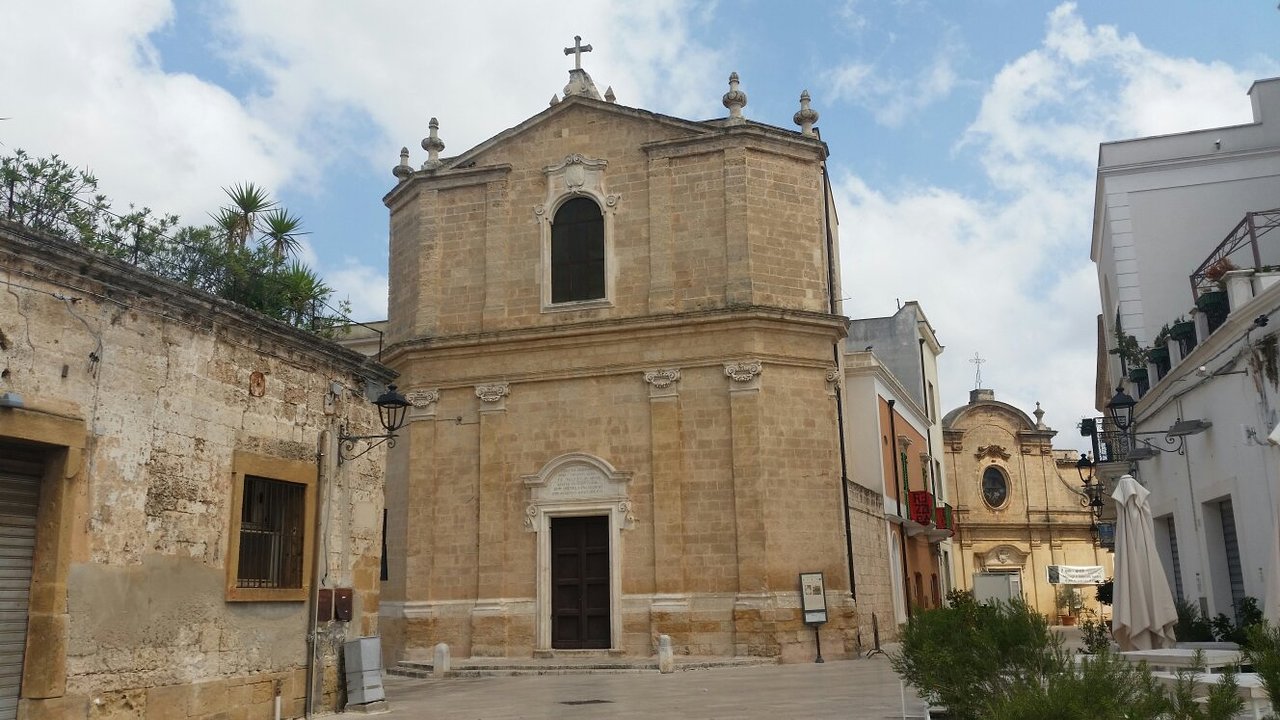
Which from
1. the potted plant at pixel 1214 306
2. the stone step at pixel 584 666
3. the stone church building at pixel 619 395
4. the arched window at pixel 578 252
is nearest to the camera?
the potted plant at pixel 1214 306

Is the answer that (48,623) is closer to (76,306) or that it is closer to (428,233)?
(76,306)

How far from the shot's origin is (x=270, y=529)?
11320 mm

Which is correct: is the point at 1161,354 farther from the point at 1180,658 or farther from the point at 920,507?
the point at 920,507

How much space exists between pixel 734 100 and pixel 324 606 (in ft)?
42.2

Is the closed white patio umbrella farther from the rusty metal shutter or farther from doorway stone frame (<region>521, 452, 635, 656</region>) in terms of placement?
the rusty metal shutter

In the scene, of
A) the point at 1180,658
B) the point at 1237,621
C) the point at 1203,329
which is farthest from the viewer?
the point at 1203,329

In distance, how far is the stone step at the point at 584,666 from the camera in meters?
17.5

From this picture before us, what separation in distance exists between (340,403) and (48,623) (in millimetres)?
4409

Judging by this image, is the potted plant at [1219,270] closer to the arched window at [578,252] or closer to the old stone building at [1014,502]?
the arched window at [578,252]

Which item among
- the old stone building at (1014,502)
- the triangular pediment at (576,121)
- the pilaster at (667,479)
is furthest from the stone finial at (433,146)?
the old stone building at (1014,502)

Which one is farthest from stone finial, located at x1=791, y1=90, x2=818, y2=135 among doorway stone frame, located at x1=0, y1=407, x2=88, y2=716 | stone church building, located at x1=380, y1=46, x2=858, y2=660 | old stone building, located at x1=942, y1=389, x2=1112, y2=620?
old stone building, located at x1=942, y1=389, x2=1112, y2=620

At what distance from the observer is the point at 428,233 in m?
21.4

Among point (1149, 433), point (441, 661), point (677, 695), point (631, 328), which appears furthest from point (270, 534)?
point (1149, 433)

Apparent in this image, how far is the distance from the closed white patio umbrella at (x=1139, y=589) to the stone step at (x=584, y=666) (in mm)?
6837
